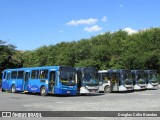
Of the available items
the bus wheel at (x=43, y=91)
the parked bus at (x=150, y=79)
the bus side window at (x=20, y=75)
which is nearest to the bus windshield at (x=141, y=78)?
the parked bus at (x=150, y=79)

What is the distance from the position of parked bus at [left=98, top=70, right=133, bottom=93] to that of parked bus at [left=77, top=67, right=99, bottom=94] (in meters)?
4.93

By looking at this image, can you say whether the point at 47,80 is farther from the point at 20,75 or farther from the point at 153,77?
the point at 153,77

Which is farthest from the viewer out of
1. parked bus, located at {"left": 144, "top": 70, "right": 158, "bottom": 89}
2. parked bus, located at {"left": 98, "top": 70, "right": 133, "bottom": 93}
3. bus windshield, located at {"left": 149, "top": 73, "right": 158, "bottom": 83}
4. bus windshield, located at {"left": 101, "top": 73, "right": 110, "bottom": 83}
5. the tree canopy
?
the tree canopy

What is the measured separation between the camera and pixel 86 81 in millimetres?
28516

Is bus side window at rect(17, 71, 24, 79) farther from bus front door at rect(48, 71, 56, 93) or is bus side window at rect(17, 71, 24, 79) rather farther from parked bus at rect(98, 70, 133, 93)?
parked bus at rect(98, 70, 133, 93)

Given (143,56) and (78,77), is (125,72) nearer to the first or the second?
(78,77)

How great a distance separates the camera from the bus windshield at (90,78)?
28.5 m

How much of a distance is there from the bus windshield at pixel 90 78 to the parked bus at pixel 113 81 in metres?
4.77

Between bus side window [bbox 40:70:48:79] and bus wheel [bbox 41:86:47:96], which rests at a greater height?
bus side window [bbox 40:70:48:79]

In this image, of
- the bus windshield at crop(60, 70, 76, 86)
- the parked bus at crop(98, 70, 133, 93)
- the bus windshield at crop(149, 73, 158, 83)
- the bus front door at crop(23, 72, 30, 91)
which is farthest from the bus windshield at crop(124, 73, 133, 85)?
the bus front door at crop(23, 72, 30, 91)

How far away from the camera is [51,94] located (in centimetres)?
3002

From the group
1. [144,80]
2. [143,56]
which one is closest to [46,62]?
[143,56]

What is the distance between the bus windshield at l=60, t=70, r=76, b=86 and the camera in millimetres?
27036

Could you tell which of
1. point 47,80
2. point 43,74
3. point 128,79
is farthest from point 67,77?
point 128,79
